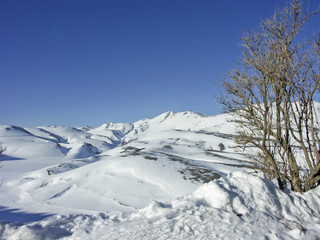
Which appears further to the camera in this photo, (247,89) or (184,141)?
(184,141)

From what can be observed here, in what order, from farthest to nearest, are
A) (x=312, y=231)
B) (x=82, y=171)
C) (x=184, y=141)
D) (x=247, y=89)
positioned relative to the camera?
(x=184, y=141) → (x=82, y=171) → (x=247, y=89) → (x=312, y=231)

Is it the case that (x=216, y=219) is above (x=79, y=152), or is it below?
below

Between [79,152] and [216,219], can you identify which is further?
[79,152]

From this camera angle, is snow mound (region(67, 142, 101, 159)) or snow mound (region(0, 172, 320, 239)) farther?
snow mound (region(67, 142, 101, 159))

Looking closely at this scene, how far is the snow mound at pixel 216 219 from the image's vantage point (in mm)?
6379

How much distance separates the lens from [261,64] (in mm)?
8711

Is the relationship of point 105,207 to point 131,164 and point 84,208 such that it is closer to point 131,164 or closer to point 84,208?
point 84,208

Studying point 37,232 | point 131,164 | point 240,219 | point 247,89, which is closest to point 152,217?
point 240,219

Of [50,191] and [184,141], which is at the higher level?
[184,141]

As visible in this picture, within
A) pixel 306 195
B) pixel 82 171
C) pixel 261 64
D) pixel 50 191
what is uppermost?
pixel 261 64

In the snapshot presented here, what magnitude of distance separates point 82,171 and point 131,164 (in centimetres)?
709

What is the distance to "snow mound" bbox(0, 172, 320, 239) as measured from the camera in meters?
6.38

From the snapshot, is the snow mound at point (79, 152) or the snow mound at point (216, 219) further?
the snow mound at point (79, 152)

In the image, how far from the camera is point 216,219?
688 centimetres
